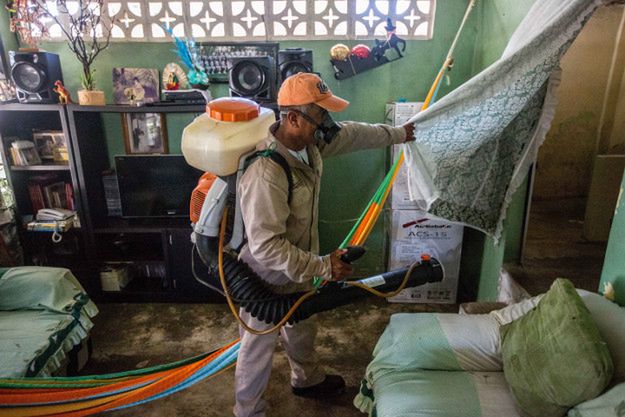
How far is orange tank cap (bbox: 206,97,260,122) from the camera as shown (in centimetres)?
161

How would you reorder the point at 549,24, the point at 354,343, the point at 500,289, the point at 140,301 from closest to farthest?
the point at 549,24 → the point at 500,289 → the point at 354,343 → the point at 140,301

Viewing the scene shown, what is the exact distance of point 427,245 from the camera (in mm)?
3027

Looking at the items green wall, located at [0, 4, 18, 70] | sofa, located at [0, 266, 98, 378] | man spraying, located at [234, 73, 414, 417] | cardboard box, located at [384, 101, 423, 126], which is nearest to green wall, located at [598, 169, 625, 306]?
man spraying, located at [234, 73, 414, 417]

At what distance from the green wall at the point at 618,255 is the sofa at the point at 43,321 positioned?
2.53 metres

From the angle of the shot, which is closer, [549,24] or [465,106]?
[549,24]

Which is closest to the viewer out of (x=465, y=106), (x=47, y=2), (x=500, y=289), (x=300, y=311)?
(x=300, y=311)

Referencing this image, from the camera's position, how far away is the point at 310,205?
1.78 meters

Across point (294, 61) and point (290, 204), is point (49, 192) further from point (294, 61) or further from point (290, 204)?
point (290, 204)

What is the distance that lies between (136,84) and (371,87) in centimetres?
182

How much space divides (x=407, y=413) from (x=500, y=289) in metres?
1.32

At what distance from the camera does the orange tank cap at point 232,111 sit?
1.61m

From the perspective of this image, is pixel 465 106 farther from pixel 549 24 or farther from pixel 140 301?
pixel 140 301

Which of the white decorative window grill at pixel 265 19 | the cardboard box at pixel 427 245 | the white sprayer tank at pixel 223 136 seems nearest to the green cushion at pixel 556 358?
the white sprayer tank at pixel 223 136

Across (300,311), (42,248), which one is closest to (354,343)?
(300,311)
